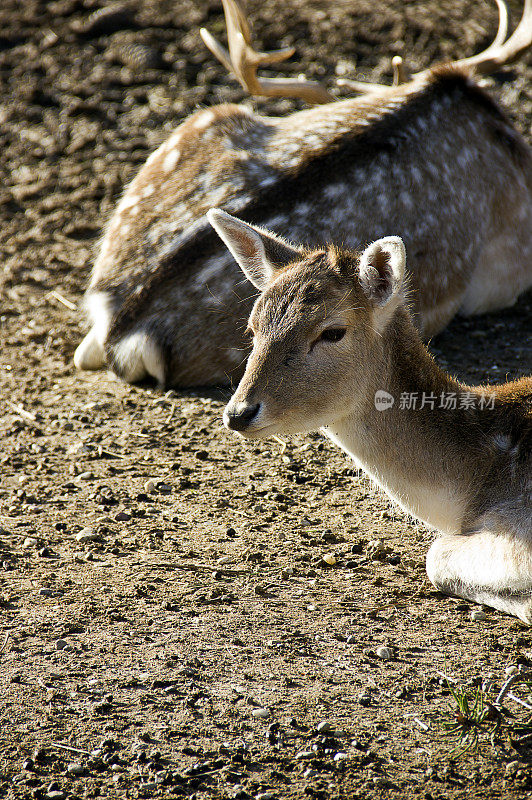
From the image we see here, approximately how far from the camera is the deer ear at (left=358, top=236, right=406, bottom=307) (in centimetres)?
355

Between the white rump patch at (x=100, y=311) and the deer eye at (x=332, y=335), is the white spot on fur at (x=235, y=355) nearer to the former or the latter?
the white rump patch at (x=100, y=311)

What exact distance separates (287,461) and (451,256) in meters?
1.90

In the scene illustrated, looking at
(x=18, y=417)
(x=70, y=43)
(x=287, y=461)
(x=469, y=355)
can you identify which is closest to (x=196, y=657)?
(x=287, y=461)

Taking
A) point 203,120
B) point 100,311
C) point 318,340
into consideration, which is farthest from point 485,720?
point 203,120

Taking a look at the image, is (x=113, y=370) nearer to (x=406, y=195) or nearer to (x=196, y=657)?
Result: (x=406, y=195)

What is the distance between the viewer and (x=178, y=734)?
3010 millimetres

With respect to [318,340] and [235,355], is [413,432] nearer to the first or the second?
[318,340]

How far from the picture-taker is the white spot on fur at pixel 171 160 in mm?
6012

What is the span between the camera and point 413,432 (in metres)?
3.77

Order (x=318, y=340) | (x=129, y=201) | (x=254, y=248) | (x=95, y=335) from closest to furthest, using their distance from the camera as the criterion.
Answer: (x=318, y=340), (x=254, y=248), (x=95, y=335), (x=129, y=201)

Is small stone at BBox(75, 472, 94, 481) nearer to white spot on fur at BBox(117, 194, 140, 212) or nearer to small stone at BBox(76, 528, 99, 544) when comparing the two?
small stone at BBox(76, 528, 99, 544)

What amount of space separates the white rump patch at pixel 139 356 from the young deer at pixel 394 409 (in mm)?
1625

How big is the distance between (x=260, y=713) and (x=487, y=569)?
3.24 feet

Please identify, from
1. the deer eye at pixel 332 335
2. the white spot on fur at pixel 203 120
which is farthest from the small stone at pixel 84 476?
the white spot on fur at pixel 203 120
